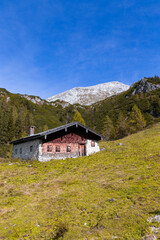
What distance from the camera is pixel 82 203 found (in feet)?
35.7

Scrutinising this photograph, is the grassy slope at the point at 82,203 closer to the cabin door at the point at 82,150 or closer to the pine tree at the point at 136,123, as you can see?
the cabin door at the point at 82,150

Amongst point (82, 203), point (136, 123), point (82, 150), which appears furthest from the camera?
point (136, 123)

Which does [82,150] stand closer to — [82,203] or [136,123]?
[82,203]

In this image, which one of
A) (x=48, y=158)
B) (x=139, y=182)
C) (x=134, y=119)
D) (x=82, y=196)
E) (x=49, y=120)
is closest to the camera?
(x=82, y=196)

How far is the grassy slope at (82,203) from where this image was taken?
8016 mm

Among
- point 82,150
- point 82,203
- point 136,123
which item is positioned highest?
point 136,123

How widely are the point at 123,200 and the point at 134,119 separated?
202 feet

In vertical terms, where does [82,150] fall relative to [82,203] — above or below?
above

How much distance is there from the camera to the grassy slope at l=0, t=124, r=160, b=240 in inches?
316

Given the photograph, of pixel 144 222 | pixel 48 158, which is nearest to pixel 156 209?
pixel 144 222

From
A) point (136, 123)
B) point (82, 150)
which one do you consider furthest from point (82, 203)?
point (136, 123)

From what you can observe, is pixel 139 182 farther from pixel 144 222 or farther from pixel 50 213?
pixel 50 213

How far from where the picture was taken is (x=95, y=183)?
46.8ft

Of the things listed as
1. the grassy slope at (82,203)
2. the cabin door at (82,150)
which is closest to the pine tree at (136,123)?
the cabin door at (82,150)
